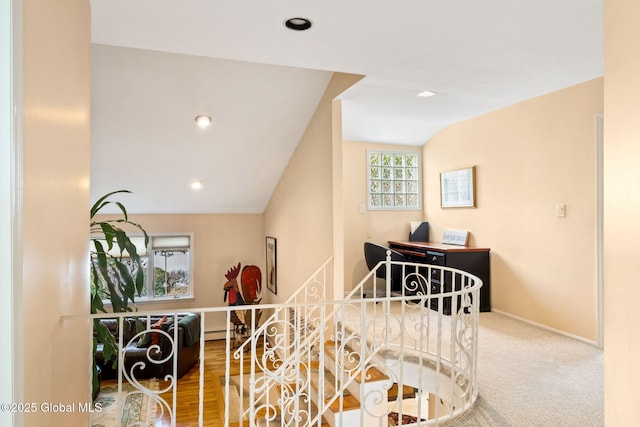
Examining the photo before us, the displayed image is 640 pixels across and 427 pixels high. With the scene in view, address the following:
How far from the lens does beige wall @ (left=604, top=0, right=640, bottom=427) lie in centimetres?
133

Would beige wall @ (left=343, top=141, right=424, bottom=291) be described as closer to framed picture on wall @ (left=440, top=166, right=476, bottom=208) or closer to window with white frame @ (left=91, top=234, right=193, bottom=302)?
framed picture on wall @ (left=440, top=166, right=476, bottom=208)

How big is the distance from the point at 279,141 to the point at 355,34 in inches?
114

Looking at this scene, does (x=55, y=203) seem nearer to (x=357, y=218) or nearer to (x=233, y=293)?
(x=357, y=218)

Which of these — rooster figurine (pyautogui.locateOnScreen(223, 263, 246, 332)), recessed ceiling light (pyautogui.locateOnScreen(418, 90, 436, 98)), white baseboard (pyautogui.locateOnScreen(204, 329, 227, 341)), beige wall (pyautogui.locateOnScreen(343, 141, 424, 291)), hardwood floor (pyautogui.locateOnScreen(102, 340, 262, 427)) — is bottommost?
hardwood floor (pyautogui.locateOnScreen(102, 340, 262, 427))

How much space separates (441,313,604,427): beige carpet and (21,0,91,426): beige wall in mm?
2075

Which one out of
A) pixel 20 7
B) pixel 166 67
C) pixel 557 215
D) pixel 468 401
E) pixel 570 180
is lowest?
pixel 468 401

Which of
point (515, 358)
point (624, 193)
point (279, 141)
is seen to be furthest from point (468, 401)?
point (279, 141)

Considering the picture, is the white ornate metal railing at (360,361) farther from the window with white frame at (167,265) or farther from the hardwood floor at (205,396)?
the window with white frame at (167,265)

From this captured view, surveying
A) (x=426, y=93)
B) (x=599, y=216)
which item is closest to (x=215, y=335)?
(x=426, y=93)

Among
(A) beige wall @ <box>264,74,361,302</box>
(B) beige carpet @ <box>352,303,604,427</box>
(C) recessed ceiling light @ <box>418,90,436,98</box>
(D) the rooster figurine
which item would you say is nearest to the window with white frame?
(D) the rooster figurine

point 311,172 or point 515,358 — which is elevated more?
point 311,172

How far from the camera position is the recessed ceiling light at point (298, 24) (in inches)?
91.7

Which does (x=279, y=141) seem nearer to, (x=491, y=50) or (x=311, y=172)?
(x=311, y=172)

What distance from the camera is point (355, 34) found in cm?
249
